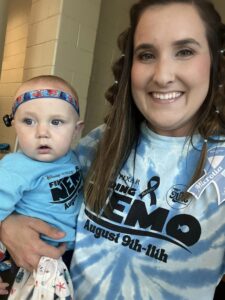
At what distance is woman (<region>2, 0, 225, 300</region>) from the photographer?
84 centimetres

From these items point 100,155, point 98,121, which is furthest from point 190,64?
point 98,121

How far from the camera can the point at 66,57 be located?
210 cm

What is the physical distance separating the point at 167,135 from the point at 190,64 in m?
0.22

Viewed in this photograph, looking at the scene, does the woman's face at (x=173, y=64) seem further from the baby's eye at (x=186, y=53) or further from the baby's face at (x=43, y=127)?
the baby's face at (x=43, y=127)

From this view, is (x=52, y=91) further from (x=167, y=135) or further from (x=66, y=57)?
(x=66, y=57)

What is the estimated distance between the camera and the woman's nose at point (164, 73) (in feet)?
2.96

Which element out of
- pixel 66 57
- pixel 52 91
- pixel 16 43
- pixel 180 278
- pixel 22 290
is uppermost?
pixel 16 43

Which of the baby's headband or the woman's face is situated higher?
the woman's face

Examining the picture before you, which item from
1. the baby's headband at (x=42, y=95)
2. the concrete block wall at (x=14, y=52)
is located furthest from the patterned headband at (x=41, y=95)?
the concrete block wall at (x=14, y=52)

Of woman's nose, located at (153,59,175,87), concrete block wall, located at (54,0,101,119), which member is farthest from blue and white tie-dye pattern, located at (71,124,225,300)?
concrete block wall, located at (54,0,101,119)

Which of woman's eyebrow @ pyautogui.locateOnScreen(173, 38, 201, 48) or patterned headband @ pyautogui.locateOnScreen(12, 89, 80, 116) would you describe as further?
patterned headband @ pyautogui.locateOnScreen(12, 89, 80, 116)

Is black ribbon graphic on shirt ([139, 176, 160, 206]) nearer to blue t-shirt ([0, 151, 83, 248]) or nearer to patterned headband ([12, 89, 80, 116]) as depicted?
blue t-shirt ([0, 151, 83, 248])

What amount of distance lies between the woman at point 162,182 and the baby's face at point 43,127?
0.48ft

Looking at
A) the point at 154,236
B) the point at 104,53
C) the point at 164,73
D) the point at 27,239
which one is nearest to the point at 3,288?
the point at 27,239
